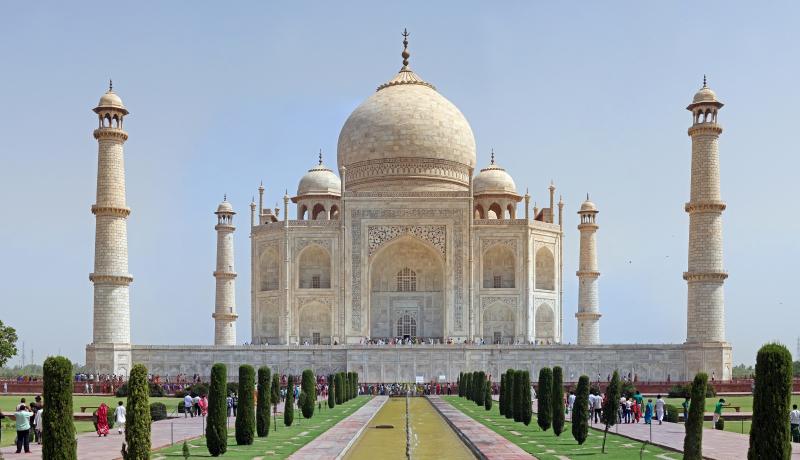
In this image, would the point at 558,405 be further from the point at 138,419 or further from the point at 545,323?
the point at 545,323

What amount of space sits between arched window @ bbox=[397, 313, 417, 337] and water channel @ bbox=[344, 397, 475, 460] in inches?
494

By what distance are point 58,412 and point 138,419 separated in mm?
685

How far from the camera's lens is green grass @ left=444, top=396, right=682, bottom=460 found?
12.5 metres

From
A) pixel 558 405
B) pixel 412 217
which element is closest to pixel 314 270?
pixel 412 217

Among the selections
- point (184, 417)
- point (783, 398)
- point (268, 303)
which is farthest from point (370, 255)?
point (783, 398)

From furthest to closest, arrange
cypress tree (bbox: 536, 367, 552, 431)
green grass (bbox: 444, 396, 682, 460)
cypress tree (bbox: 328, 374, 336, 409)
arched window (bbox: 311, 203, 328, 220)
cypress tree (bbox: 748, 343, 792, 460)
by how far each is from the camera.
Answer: arched window (bbox: 311, 203, 328, 220)
cypress tree (bbox: 328, 374, 336, 409)
cypress tree (bbox: 536, 367, 552, 431)
green grass (bbox: 444, 396, 682, 460)
cypress tree (bbox: 748, 343, 792, 460)

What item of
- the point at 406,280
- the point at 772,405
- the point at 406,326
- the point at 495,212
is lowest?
the point at 406,326

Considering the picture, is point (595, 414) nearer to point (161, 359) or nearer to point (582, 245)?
point (161, 359)

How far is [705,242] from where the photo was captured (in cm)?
2688

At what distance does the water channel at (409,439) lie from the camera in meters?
12.5

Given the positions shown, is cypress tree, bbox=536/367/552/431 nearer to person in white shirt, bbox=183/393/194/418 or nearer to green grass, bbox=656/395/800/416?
green grass, bbox=656/395/800/416

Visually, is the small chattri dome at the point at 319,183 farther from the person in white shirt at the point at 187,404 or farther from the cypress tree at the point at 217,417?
the cypress tree at the point at 217,417

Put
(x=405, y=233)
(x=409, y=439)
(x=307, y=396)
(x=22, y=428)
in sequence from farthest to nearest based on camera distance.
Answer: (x=405, y=233)
(x=307, y=396)
(x=22, y=428)
(x=409, y=439)

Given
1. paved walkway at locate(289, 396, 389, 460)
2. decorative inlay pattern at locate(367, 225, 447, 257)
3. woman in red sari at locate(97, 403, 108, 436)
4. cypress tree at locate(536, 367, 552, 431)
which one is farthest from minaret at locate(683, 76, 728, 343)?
woman in red sari at locate(97, 403, 108, 436)
